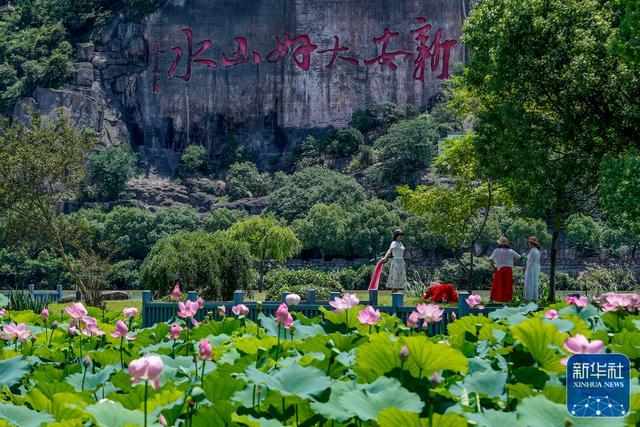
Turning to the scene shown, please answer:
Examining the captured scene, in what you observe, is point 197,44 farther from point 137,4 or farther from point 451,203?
point 451,203

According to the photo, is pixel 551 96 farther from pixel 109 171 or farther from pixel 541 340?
pixel 109 171

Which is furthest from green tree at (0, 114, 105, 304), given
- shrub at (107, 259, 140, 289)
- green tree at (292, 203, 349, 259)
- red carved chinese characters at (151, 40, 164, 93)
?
red carved chinese characters at (151, 40, 164, 93)

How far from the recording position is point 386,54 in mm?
56344

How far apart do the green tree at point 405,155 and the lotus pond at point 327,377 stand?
45735 millimetres

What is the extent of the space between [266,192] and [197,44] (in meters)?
11.1

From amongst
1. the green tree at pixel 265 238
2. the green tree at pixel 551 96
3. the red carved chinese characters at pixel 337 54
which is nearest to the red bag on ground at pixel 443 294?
the green tree at pixel 551 96

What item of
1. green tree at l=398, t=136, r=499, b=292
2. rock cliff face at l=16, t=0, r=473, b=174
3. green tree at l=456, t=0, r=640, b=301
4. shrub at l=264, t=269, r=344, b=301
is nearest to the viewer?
green tree at l=456, t=0, r=640, b=301

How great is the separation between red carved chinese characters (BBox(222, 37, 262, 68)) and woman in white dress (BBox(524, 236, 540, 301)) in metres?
43.6

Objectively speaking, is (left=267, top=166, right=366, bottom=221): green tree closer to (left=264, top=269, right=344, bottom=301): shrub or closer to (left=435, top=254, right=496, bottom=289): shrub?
(left=435, top=254, right=496, bottom=289): shrub

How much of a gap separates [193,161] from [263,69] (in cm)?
754

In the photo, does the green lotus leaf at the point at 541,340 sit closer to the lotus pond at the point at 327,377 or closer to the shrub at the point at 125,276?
the lotus pond at the point at 327,377

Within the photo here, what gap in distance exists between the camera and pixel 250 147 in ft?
191

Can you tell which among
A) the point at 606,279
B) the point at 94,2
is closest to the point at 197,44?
the point at 94,2

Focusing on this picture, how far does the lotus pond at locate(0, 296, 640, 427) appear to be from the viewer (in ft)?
9.72
